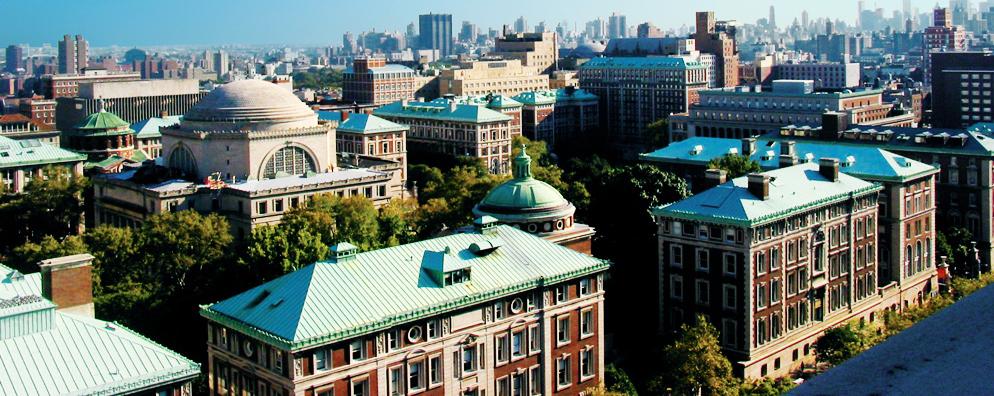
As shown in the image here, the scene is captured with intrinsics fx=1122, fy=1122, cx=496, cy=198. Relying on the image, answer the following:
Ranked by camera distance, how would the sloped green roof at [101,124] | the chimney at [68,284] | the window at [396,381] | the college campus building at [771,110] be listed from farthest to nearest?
the college campus building at [771,110] → the sloped green roof at [101,124] → the window at [396,381] → the chimney at [68,284]

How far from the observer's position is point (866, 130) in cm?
10538

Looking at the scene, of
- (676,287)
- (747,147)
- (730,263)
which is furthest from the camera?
(747,147)

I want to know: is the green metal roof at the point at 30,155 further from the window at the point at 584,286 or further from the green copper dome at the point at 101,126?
the window at the point at 584,286

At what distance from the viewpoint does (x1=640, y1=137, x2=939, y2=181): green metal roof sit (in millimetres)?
84875

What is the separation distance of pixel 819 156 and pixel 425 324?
188 feet

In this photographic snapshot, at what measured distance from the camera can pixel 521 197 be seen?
66500 mm

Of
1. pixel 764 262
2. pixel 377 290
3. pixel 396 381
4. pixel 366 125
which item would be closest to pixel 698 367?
pixel 764 262

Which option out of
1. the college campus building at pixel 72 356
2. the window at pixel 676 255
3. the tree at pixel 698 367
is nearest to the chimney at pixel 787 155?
the window at pixel 676 255

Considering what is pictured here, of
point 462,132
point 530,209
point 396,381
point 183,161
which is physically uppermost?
point 462,132

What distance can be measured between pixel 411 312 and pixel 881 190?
4791 cm

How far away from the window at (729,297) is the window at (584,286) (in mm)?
14879

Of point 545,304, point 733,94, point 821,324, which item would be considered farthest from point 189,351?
point 733,94

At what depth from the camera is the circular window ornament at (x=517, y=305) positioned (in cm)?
5171

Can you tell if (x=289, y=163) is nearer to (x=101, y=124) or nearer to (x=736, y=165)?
(x=736, y=165)
